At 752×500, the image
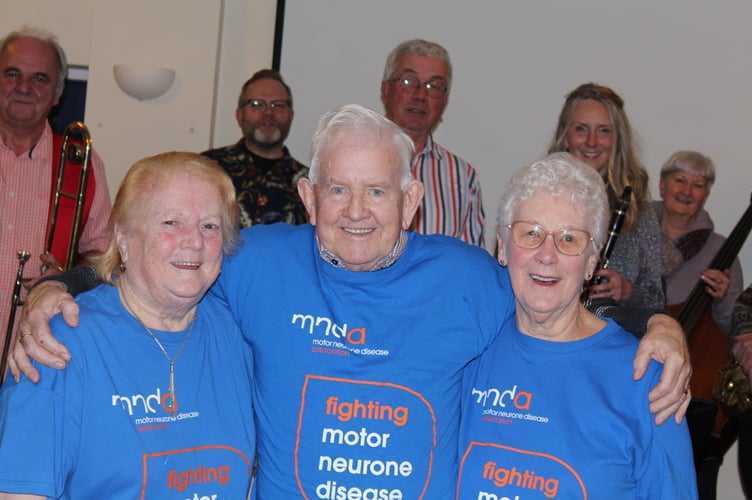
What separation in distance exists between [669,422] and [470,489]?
1.65 ft

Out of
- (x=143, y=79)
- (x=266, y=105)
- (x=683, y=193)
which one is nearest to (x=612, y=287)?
(x=683, y=193)

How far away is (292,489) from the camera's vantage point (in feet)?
7.40

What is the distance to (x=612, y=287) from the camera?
3.38 metres

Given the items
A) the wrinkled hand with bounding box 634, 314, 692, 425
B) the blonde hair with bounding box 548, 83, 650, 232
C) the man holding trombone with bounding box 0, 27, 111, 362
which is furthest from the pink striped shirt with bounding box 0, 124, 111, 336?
the wrinkled hand with bounding box 634, 314, 692, 425

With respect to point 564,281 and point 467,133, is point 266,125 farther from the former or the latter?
point 564,281

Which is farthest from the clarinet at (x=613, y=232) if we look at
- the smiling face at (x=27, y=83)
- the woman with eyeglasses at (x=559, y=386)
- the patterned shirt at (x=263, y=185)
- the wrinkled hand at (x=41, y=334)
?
the smiling face at (x=27, y=83)

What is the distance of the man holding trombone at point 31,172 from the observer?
3.83m

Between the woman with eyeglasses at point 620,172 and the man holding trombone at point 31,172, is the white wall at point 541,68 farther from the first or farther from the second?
the man holding trombone at point 31,172

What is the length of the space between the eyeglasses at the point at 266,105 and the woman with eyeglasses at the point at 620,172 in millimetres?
1343

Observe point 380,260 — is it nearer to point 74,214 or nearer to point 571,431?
point 571,431

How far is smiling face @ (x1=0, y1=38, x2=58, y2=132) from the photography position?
3900 millimetres

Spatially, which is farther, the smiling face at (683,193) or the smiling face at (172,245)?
the smiling face at (683,193)

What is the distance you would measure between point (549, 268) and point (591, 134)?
5.49 feet

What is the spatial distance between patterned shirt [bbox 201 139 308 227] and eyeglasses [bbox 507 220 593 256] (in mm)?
2005
